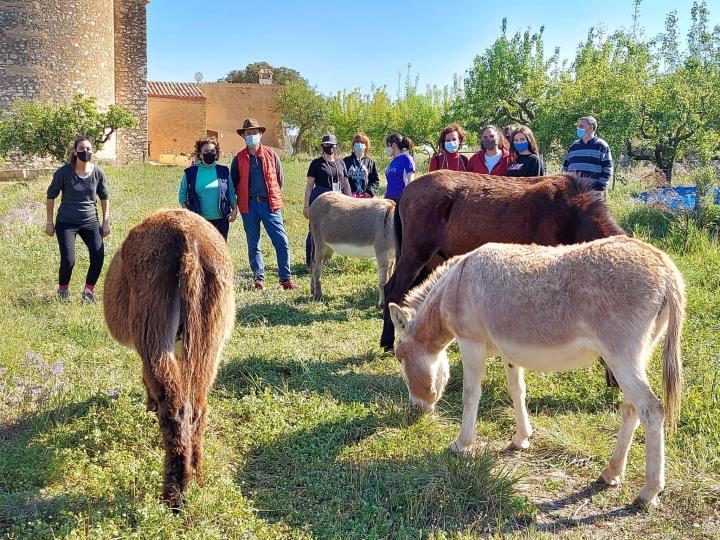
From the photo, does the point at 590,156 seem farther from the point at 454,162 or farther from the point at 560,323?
the point at 560,323

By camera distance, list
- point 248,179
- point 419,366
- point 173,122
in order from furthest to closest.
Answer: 1. point 173,122
2. point 248,179
3. point 419,366

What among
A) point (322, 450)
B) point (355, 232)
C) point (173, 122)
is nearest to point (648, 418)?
point (322, 450)

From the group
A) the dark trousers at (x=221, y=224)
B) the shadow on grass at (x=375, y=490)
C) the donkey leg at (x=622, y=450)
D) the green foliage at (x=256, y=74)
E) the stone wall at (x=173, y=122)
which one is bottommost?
the shadow on grass at (x=375, y=490)

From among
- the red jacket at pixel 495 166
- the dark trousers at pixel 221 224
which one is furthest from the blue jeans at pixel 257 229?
the red jacket at pixel 495 166

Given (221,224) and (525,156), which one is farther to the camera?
(221,224)

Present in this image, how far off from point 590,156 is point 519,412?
4062mm

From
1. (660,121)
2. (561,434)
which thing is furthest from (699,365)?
(660,121)

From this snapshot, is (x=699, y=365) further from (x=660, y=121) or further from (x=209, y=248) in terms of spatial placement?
(x=660, y=121)

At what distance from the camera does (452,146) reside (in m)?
6.86

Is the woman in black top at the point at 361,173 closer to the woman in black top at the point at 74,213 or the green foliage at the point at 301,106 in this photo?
the woman in black top at the point at 74,213

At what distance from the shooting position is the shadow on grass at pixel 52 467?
2885 mm

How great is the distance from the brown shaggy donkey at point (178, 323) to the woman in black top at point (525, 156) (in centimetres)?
386

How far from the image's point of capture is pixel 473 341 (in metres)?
3.54

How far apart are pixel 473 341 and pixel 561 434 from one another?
3.34ft
